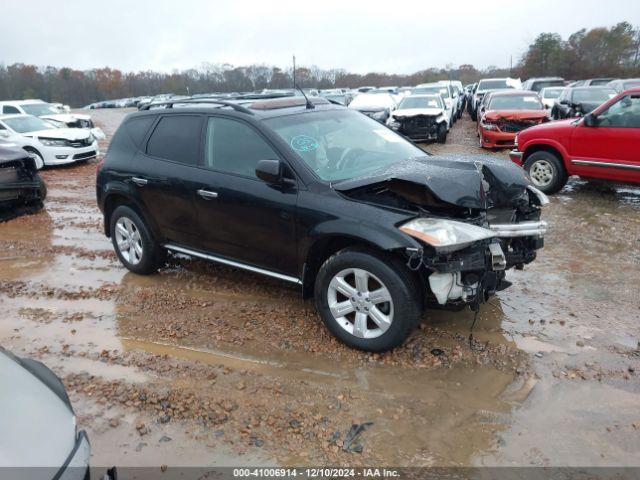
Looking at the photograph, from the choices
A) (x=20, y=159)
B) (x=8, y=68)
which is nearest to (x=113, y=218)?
(x=20, y=159)

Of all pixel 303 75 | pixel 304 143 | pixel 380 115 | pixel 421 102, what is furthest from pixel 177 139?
pixel 303 75

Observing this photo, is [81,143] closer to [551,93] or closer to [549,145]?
[549,145]

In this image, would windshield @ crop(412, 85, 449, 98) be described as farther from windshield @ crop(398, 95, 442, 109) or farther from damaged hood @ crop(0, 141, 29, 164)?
damaged hood @ crop(0, 141, 29, 164)

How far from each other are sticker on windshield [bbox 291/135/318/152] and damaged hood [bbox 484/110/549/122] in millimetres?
9511

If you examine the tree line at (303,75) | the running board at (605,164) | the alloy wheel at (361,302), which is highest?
the tree line at (303,75)

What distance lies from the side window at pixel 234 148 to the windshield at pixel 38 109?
1694 centimetres

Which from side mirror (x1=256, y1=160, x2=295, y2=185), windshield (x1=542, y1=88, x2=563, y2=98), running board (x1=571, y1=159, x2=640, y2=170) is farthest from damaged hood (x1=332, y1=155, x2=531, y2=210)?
windshield (x1=542, y1=88, x2=563, y2=98)

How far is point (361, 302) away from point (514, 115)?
10.5 m

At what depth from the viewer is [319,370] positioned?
3531 mm

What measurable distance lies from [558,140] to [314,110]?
514cm

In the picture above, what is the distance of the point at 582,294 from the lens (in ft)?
15.0

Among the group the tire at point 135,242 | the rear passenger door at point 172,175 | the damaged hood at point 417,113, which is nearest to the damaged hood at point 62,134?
the damaged hood at point 417,113

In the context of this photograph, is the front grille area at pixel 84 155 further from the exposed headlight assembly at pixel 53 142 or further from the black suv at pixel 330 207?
the black suv at pixel 330 207

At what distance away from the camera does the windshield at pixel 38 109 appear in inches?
715
